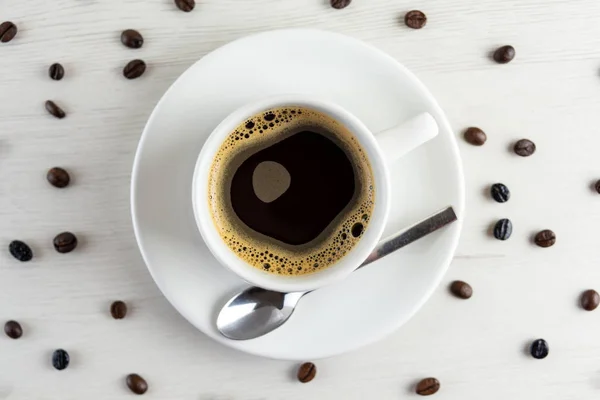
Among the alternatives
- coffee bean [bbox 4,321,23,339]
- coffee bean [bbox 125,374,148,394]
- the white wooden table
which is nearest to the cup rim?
the white wooden table

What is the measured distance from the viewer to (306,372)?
1.38m

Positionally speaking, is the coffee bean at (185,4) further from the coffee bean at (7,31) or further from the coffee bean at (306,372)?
the coffee bean at (306,372)

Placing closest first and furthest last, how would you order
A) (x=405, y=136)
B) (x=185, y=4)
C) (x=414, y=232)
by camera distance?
(x=405, y=136)
(x=414, y=232)
(x=185, y=4)

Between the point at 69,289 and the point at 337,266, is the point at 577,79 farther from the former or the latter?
the point at 69,289

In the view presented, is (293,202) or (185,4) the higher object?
(185,4)

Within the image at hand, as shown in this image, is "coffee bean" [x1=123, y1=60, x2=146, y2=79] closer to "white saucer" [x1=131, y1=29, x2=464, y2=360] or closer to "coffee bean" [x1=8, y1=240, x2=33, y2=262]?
"white saucer" [x1=131, y1=29, x2=464, y2=360]

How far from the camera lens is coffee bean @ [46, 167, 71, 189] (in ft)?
4.37

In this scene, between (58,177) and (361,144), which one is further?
(58,177)

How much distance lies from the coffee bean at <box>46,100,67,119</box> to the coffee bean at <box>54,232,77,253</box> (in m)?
0.23

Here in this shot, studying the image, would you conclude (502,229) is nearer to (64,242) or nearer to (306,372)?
(306,372)

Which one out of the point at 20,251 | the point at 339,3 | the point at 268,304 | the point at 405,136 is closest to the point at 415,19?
the point at 339,3

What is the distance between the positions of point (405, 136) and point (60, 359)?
81cm

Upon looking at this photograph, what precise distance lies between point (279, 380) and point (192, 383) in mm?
172

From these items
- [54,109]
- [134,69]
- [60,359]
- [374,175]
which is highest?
[374,175]
